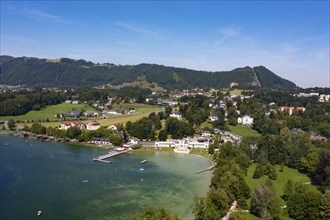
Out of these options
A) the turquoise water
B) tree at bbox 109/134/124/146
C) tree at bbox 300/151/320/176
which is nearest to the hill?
tree at bbox 109/134/124/146

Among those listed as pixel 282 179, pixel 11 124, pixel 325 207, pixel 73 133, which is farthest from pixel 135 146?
pixel 325 207

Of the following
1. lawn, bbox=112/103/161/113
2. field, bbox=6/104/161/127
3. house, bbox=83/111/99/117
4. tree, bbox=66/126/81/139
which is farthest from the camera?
lawn, bbox=112/103/161/113

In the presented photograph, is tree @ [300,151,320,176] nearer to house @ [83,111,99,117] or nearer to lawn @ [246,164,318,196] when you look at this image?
lawn @ [246,164,318,196]

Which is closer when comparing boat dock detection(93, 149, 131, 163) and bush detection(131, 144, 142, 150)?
boat dock detection(93, 149, 131, 163)

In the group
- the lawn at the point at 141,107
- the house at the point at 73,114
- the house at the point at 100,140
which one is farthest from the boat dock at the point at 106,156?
the lawn at the point at 141,107

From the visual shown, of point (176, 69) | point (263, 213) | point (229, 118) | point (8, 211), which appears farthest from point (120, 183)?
point (176, 69)

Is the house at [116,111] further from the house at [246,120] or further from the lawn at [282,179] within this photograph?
the lawn at [282,179]
